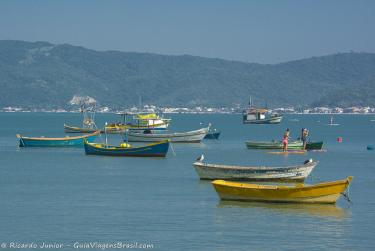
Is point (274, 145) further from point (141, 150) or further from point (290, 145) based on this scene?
point (141, 150)

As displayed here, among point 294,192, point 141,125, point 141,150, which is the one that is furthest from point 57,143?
point 294,192

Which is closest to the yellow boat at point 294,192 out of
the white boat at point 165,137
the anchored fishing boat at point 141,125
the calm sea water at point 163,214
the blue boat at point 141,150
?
the calm sea water at point 163,214

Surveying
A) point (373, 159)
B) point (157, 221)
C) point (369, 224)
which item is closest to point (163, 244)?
point (157, 221)

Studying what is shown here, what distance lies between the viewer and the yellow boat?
43.5 metres

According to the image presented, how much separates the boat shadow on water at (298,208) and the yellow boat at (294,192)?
0.69ft

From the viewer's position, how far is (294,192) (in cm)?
4350

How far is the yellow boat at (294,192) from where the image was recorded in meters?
43.5

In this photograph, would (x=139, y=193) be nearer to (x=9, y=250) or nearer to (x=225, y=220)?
(x=225, y=220)

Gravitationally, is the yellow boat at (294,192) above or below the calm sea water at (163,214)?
above

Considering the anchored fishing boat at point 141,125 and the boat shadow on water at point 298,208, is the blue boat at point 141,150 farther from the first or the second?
the anchored fishing boat at point 141,125

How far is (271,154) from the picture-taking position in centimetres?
8381

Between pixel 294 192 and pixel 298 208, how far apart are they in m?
0.74

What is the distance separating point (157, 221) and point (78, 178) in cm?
1952

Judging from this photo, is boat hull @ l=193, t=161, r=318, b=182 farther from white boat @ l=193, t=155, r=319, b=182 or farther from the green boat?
the green boat
